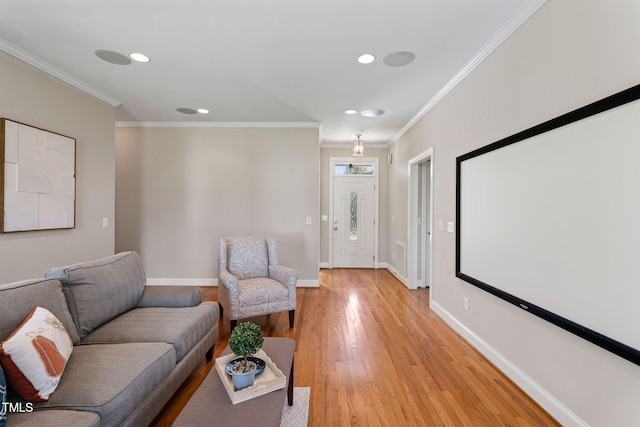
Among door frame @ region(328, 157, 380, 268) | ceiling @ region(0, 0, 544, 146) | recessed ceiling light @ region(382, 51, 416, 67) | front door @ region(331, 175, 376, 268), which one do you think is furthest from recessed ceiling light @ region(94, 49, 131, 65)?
front door @ region(331, 175, 376, 268)

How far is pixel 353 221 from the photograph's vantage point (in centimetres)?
616

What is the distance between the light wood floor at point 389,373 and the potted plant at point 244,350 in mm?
205

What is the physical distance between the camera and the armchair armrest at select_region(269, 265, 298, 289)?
3066 millimetres

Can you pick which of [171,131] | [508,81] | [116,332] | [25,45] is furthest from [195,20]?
[171,131]

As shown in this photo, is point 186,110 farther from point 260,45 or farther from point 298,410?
point 298,410

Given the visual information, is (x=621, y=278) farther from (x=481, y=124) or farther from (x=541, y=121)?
(x=481, y=124)

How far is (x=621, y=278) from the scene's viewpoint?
4.39 feet

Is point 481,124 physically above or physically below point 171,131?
below

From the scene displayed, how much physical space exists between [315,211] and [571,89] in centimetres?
338

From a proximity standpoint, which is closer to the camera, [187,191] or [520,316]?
[520,316]

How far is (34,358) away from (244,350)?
33.4 inches

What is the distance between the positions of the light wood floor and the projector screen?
660mm

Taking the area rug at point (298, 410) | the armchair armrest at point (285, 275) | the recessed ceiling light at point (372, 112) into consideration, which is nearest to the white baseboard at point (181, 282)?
the armchair armrest at point (285, 275)

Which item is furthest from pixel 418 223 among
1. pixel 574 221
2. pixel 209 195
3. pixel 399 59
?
pixel 209 195
